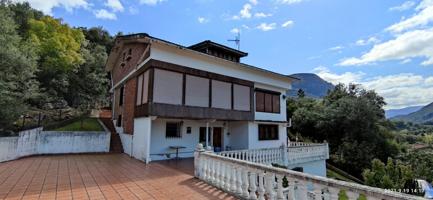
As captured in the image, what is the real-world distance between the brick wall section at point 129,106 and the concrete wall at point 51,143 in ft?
4.42

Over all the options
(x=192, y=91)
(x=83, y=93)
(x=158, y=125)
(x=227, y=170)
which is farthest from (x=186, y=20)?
(x=83, y=93)

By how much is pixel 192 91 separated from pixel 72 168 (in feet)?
20.4

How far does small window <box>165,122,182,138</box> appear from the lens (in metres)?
13.1

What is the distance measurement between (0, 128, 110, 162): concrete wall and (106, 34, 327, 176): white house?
5.00 ft

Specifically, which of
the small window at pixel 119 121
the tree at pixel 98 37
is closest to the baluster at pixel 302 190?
the small window at pixel 119 121

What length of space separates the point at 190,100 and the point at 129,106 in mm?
4371

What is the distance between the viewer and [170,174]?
7746 mm

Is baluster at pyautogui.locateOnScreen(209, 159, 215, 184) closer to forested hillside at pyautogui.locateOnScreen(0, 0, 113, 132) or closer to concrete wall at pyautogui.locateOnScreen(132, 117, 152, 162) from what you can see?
concrete wall at pyautogui.locateOnScreen(132, 117, 152, 162)

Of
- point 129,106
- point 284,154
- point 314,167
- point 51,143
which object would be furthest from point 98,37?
point 314,167

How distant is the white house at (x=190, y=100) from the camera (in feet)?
36.8

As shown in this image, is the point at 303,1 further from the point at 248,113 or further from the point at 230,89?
the point at 248,113

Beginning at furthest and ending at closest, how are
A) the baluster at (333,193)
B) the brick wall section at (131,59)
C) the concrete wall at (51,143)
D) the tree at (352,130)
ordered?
the tree at (352,130), the brick wall section at (131,59), the concrete wall at (51,143), the baluster at (333,193)

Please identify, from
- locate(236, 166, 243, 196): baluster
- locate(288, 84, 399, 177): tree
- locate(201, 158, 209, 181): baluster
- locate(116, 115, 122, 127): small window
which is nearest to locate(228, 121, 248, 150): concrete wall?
locate(116, 115, 122, 127): small window

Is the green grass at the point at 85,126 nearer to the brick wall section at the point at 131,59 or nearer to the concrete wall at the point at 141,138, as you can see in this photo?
the brick wall section at the point at 131,59
